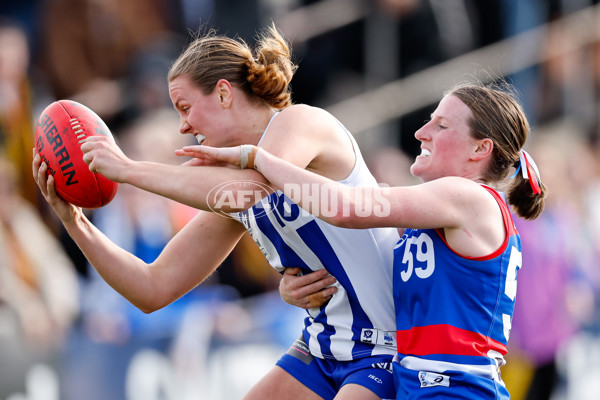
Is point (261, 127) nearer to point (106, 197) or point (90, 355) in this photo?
point (106, 197)

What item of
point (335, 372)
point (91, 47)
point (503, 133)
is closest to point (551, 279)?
point (91, 47)

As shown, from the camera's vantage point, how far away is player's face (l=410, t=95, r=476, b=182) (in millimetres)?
3555

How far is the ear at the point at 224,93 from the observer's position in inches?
149

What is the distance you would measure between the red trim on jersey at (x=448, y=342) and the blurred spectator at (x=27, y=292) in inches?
136

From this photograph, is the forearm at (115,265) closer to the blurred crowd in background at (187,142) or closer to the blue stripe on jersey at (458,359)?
the blue stripe on jersey at (458,359)

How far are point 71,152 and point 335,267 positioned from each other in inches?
49.5

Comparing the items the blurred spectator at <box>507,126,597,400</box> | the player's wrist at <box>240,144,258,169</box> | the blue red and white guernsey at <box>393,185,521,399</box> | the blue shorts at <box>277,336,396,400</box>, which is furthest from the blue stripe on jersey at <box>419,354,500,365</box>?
the blurred spectator at <box>507,126,597,400</box>

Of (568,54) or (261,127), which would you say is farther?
(568,54)

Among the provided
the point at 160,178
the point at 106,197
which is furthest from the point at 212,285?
the point at 160,178

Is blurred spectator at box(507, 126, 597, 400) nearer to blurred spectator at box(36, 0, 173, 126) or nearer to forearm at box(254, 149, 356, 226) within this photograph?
blurred spectator at box(36, 0, 173, 126)

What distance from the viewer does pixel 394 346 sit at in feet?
12.3

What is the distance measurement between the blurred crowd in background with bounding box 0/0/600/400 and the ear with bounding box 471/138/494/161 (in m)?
3.71

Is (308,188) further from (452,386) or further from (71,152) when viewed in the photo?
(71,152)

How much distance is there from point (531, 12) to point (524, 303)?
13.2 ft
